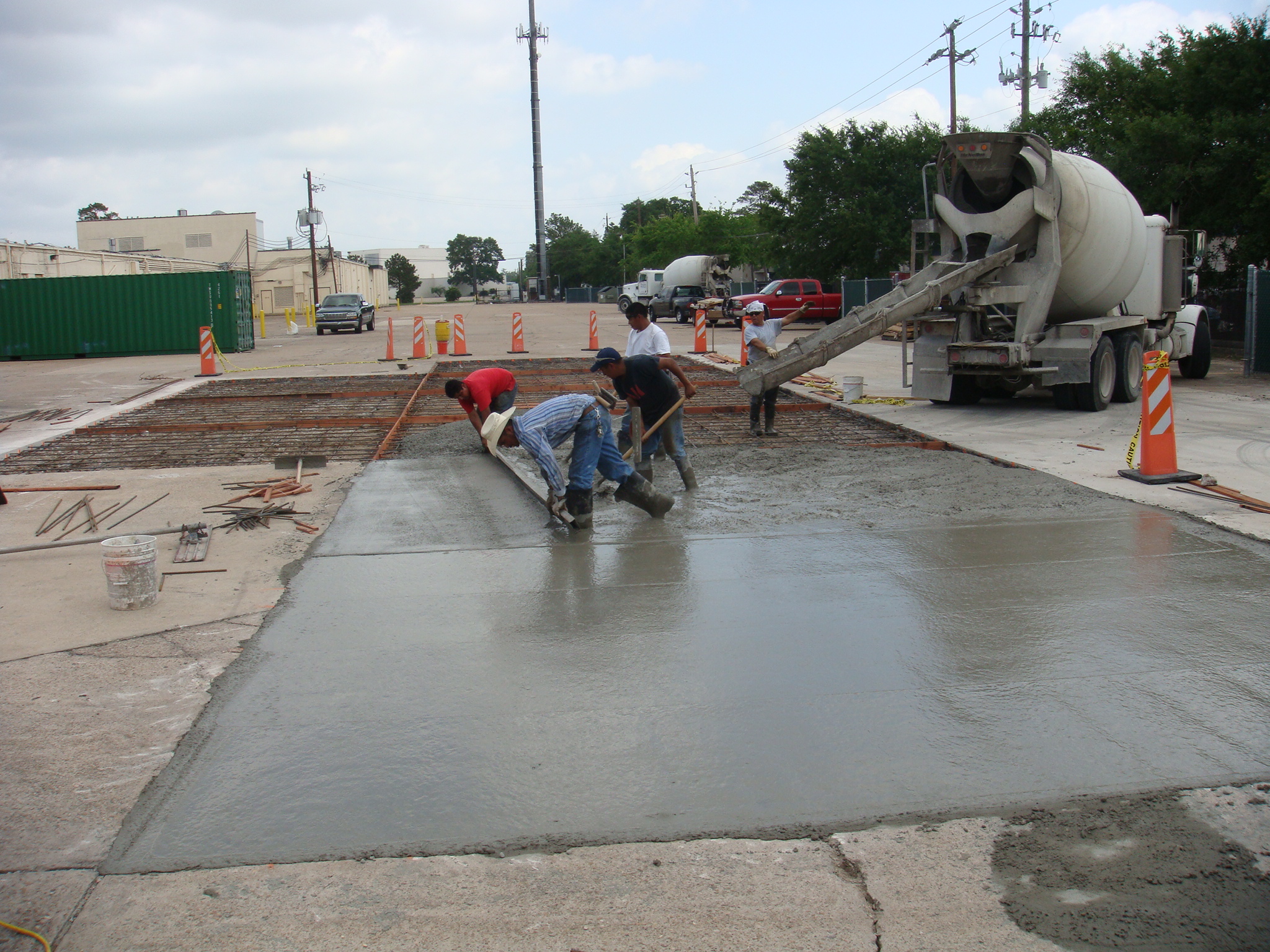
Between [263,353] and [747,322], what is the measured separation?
20.9 metres

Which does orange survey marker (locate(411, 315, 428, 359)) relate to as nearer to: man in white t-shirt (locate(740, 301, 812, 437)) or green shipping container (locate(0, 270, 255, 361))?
green shipping container (locate(0, 270, 255, 361))

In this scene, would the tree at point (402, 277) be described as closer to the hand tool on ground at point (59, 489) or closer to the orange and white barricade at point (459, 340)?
the orange and white barricade at point (459, 340)

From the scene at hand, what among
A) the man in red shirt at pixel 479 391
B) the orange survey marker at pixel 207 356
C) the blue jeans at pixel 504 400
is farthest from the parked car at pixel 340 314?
the man in red shirt at pixel 479 391

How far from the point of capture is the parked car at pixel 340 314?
38625 mm

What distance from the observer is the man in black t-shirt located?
9.20 meters

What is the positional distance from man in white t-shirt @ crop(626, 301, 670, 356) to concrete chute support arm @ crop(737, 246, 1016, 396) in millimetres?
2078

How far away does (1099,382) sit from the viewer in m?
13.6

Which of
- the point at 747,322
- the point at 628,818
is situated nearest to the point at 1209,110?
the point at 747,322

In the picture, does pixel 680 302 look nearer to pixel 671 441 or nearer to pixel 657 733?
pixel 671 441

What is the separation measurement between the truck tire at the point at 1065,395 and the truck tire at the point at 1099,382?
0.23 ft

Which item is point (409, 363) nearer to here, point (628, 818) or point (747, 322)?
point (747, 322)

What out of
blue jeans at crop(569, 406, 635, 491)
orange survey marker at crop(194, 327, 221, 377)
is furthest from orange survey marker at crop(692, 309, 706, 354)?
blue jeans at crop(569, 406, 635, 491)

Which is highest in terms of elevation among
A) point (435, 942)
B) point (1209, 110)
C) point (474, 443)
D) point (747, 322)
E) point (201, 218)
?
point (201, 218)

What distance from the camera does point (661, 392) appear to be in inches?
364
